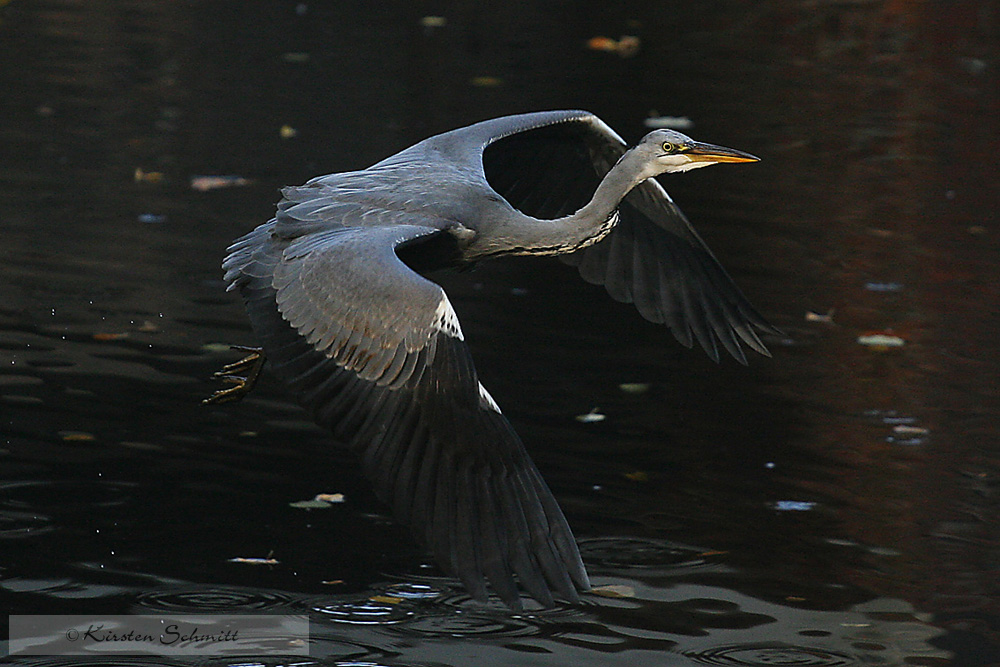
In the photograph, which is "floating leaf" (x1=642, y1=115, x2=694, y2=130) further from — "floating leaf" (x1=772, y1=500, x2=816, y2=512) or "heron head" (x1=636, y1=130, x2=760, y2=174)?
"heron head" (x1=636, y1=130, x2=760, y2=174)

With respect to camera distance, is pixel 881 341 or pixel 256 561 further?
pixel 881 341

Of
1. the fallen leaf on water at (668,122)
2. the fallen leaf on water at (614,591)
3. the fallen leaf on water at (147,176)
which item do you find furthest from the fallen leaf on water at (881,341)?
the fallen leaf on water at (147,176)

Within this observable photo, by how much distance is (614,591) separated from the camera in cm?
577

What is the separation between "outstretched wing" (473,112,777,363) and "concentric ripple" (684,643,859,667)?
5.42 feet

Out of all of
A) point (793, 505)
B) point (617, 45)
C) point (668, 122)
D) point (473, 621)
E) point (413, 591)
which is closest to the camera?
point (473, 621)

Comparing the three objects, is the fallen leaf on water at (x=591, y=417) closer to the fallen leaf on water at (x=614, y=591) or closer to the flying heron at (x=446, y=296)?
the flying heron at (x=446, y=296)

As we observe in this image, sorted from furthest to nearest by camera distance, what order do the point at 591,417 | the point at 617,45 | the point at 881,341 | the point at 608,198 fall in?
the point at 617,45
the point at 881,341
the point at 591,417
the point at 608,198

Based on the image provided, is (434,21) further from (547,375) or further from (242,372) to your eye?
(242,372)

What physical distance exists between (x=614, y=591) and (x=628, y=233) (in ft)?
6.76

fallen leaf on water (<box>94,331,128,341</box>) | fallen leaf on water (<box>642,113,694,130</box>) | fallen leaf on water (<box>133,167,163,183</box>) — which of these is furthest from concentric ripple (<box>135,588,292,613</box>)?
fallen leaf on water (<box>642,113,694,130</box>)

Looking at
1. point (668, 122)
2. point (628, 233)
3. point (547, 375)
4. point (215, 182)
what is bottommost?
point (547, 375)

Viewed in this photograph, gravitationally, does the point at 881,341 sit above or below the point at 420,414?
below

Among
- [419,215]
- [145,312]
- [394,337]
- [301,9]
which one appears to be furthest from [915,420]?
[301,9]

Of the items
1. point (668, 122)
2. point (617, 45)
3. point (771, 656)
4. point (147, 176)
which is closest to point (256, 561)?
point (771, 656)
